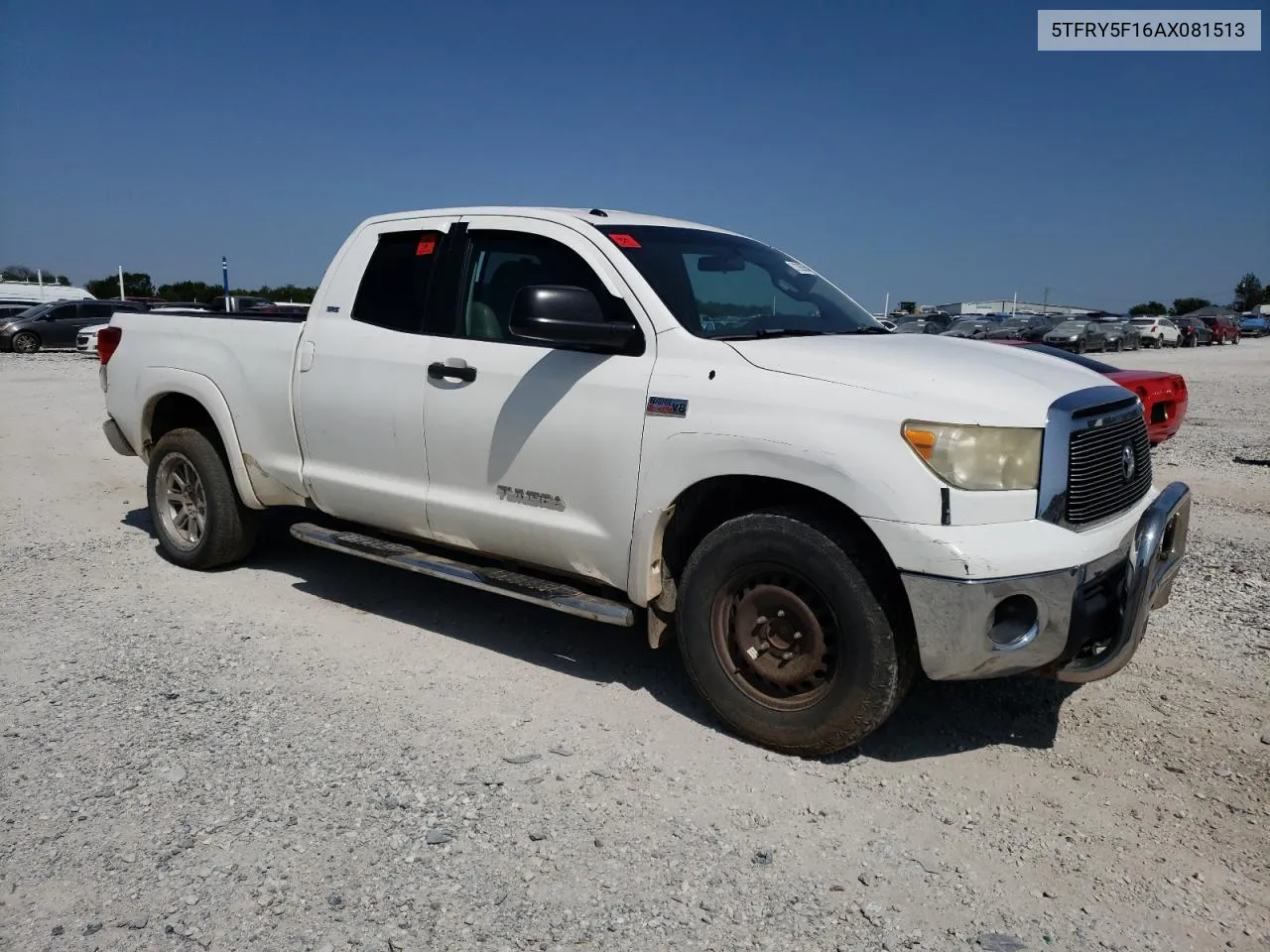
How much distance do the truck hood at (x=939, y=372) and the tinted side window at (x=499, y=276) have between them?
1.03m

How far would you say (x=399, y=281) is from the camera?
16.0ft

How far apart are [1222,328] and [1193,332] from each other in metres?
5.26

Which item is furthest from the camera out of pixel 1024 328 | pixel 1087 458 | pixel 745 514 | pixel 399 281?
pixel 1024 328

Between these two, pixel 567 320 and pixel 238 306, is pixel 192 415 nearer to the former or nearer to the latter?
pixel 238 306

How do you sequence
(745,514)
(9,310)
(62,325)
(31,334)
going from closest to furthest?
(745,514)
(31,334)
(62,325)
(9,310)

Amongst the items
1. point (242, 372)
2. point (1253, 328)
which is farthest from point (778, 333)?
point (1253, 328)

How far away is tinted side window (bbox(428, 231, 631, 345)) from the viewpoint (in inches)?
175

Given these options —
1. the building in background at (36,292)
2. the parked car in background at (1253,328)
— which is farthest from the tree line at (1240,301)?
the building in background at (36,292)

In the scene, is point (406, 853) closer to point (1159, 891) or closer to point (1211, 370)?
point (1159, 891)

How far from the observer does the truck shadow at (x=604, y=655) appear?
13.0 ft

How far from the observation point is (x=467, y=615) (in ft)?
17.4

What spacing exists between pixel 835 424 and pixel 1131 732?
1.82 metres

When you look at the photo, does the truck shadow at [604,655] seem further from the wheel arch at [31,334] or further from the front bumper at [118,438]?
the wheel arch at [31,334]

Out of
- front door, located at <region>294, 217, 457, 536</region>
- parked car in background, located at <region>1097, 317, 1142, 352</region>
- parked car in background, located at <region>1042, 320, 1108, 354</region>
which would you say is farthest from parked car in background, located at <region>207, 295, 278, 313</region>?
parked car in background, located at <region>1097, 317, 1142, 352</region>
